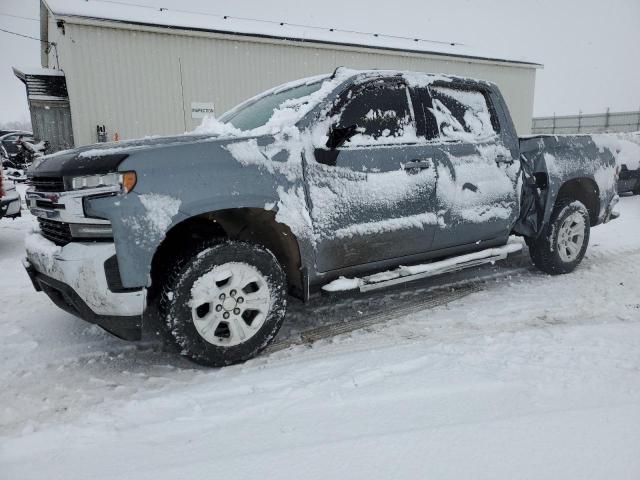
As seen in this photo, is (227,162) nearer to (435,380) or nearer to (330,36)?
(435,380)

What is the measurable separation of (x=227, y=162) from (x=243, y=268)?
65 centimetres

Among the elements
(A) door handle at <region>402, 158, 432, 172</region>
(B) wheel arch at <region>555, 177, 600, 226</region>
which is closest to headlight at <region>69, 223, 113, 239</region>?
(A) door handle at <region>402, 158, 432, 172</region>

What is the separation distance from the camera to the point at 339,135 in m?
2.87

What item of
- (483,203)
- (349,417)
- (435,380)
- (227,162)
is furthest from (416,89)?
(349,417)

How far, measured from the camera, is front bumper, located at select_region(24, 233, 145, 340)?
7.61 feet

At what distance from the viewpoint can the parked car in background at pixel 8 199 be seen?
546 centimetres

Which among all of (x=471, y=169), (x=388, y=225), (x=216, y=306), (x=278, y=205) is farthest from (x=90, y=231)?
(x=471, y=169)

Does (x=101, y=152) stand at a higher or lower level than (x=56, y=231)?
higher

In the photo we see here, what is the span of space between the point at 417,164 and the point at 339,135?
77cm

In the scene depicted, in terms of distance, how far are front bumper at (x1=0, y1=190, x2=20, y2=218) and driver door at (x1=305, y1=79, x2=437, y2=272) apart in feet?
15.5

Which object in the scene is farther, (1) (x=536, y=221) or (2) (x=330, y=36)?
(2) (x=330, y=36)

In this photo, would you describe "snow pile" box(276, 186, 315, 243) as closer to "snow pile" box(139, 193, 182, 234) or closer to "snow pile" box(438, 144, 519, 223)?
"snow pile" box(139, 193, 182, 234)

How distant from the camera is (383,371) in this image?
2531 mm

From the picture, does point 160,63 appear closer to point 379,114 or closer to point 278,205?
point 379,114
